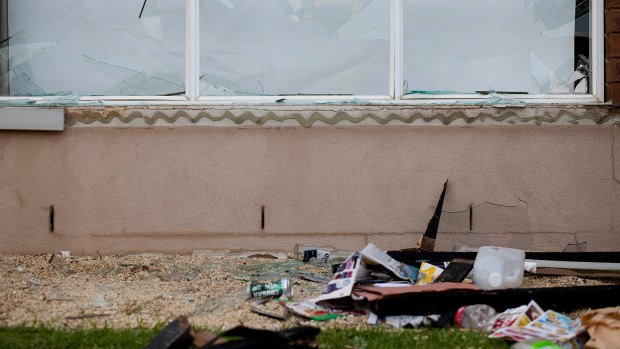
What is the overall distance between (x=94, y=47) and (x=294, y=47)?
174 centimetres

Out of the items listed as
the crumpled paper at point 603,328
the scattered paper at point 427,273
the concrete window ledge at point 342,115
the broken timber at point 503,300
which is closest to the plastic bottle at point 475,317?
the broken timber at point 503,300

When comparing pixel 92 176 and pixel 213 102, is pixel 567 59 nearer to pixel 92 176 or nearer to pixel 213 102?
pixel 213 102

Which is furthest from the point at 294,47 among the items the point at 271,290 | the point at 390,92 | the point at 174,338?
the point at 174,338

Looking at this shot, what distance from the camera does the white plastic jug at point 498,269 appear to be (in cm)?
467

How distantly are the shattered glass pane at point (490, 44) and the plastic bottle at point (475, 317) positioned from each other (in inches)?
101

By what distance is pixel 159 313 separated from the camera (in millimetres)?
4281

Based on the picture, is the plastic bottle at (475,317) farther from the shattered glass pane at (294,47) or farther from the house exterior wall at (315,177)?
the shattered glass pane at (294,47)

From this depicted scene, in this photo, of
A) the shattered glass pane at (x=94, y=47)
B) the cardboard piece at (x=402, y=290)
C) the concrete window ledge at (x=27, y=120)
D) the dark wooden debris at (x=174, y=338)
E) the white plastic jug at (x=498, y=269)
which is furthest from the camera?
the shattered glass pane at (x=94, y=47)

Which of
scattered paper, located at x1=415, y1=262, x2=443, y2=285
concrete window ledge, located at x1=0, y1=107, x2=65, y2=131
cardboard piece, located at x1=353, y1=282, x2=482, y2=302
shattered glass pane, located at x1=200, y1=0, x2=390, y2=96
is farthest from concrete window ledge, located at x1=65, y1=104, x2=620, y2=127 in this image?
cardboard piece, located at x1=353, y1=282, x2=482, y2=302

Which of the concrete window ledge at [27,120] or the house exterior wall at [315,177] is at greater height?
the concrete window ledge at [27,120]

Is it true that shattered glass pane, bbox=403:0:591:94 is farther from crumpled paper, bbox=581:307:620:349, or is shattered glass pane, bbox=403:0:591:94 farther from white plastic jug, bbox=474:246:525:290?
crumpled paper, bbox=581:307:620:349

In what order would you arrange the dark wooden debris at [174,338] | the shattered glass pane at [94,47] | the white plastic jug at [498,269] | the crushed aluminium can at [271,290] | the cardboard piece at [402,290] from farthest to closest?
1. the shattered glass pane at [94,47]
2. the white plastic jug at [498,269]
3. the crushed aluminium can at [271,290]
4. the cardboard piece at [402,290]
5. the dark wooden debris at [174,338]

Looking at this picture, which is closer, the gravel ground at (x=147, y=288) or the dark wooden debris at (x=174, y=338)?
the dark wooden debris at (x=174, y=338)

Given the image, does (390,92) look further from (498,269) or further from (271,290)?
(271,290)
